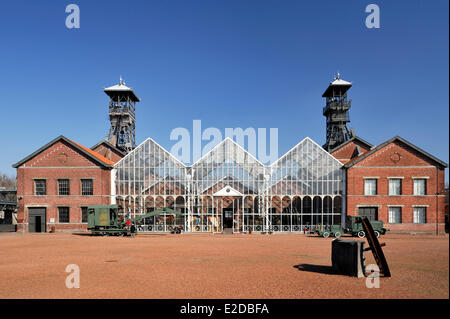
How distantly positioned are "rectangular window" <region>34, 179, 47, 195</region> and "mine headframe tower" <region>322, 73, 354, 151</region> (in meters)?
46.6

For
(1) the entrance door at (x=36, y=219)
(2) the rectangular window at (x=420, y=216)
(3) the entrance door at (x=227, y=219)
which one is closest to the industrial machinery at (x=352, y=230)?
(2) the rectangular window at (x=420, y=216)

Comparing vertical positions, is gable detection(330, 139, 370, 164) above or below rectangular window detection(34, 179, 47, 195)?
above

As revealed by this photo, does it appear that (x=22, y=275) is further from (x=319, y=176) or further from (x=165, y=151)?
(x=319, y=176)

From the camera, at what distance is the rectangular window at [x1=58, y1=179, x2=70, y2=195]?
35438 millimetres

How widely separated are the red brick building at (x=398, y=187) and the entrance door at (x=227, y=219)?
13726 millimetres

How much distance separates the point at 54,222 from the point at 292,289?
33625 millimetres

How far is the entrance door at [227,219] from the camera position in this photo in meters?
36.7

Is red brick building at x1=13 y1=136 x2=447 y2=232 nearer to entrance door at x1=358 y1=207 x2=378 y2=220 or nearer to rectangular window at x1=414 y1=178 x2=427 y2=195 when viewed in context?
rectangular window at x1=414 y1=178 x2=427 y2=195

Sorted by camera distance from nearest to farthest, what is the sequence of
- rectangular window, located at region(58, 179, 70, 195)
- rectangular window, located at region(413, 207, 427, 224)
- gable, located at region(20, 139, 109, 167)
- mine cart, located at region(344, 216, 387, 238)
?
mine cart, located at region(344, 216, 387, 238) < rectangular window, located at region(413, 207, 427, 224) < rectangular window, located at region(58, 179, 70, 195) < gable, located at region(20, 139, 109, 167)

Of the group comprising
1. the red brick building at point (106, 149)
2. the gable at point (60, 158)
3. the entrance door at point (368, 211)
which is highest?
the red brick building at point (106, 149)

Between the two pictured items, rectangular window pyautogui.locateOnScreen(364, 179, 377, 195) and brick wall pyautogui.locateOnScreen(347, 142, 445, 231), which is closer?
brick wall pyautogui.locateOnScreen(347, 142, 445, 231)

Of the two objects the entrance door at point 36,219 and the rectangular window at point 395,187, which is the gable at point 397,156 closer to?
the rectangular window at point 395,187

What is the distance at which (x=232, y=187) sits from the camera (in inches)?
1395

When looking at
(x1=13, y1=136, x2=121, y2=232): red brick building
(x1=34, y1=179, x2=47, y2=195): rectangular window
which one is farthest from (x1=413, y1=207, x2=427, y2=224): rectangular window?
(x1=34, y1=179, x2=47, y2=195): rectangular window
